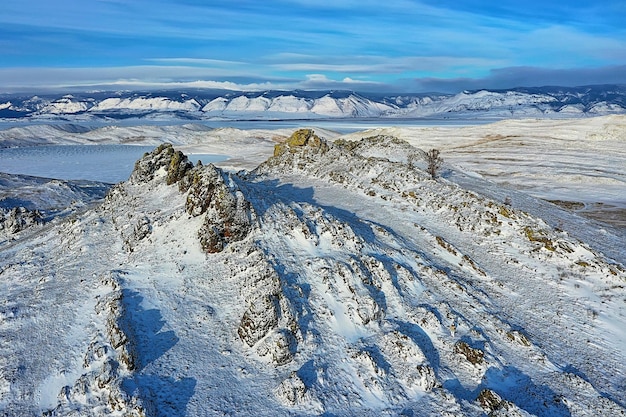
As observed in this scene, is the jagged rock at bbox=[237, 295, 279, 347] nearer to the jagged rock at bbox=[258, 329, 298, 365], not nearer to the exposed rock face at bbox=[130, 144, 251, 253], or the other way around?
the jagged rock at bbox=[258, 329, 298, 365]

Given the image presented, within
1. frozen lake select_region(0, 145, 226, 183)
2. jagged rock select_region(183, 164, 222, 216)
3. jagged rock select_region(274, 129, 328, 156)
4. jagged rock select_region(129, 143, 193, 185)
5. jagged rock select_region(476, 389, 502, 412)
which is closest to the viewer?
jagged rock select_region(476, 389, 502, 412)

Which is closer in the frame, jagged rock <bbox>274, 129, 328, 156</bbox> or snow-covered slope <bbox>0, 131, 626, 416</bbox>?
snow-covered slope <bbox>0, 131, 626, 416</bbox>

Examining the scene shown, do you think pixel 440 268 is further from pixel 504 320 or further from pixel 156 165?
pixel 156 165

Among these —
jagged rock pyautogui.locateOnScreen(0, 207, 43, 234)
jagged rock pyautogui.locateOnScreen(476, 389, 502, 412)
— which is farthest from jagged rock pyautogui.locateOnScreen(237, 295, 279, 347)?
jagged rock pyautogui.locateOnScreen(0, 207, 43, 234)

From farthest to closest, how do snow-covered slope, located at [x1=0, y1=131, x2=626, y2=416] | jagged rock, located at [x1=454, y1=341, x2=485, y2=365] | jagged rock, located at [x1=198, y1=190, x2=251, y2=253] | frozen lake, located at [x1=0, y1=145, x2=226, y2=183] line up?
frozen lake, located at [x1=0, y1=145, x2=226, y2=183] < jagged rock, located at [x1=198, y1=190, x2=251, y2=253] < jagged rock, located at [x1=454, y1=341, x2=485, y2=365] < snow-covered slope, located at [x1=0, y1=131, x2=626, y2=416]

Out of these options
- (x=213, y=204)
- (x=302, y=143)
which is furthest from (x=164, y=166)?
(x=302, y=143)

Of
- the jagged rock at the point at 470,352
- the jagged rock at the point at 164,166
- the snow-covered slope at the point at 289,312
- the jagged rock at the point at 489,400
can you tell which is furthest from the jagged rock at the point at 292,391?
the jagged rock at the point at 164,166

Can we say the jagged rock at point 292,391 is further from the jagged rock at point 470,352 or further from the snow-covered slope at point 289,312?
the jagged rock at point 470,352
